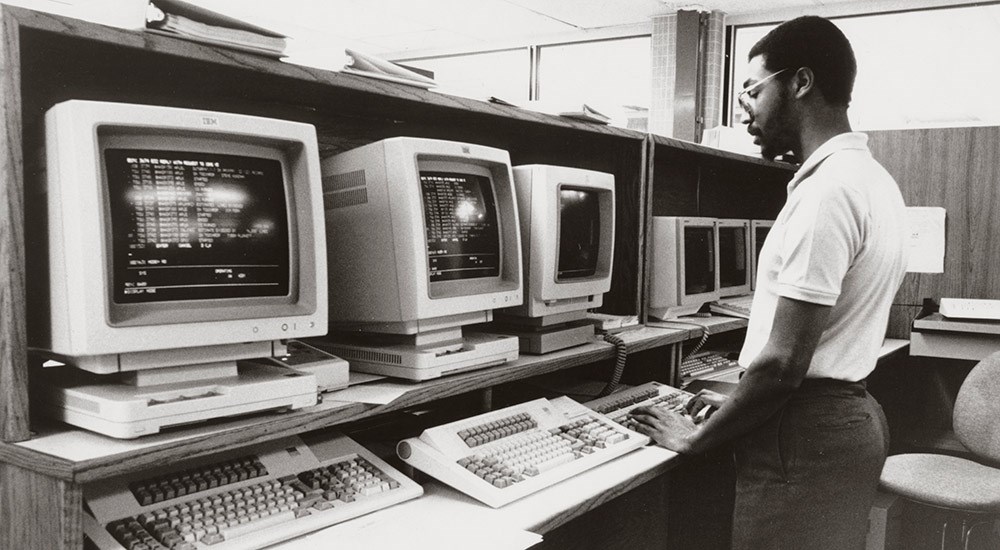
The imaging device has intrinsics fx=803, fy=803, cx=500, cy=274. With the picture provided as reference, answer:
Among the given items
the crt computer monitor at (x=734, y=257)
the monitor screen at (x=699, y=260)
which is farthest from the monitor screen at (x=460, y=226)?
the crt computer monitor at (x=734, y=257)

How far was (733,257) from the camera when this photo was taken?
3.03m

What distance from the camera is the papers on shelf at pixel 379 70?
1451 millimetres

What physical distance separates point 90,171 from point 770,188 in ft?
10.8

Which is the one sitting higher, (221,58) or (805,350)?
A: (221,58)

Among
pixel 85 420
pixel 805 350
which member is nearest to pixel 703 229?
pixel 805 350

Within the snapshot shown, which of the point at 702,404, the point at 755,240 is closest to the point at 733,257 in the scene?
the point at 755,240

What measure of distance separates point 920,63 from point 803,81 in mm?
5719

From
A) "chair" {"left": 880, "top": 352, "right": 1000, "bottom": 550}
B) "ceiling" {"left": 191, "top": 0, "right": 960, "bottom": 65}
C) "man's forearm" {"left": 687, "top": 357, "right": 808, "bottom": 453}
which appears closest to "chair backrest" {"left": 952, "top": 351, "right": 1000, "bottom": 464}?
"chair" {"left": 880, "top": 352, "right": 1000, "bottom": 550}

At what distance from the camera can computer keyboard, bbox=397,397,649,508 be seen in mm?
1472

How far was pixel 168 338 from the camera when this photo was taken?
1104mm

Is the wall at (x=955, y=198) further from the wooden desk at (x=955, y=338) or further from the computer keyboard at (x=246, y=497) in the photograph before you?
the computer keyboard at (x=246, y=497)

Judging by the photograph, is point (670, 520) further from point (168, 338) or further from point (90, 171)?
point (90, 171)

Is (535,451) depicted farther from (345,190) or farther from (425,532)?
(345,190)

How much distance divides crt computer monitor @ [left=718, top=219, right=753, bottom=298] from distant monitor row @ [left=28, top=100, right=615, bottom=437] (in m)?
1.32
